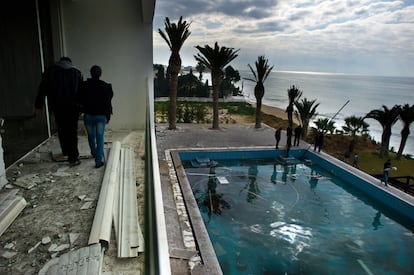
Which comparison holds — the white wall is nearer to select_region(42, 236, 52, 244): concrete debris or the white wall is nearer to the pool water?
the pool water

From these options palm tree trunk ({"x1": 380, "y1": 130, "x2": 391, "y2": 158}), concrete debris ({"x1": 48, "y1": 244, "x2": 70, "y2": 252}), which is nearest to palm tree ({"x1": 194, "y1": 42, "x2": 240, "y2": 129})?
palm tree trunk ({"x1": 380, "y1": 130, "x2": 391, "y2": 158})

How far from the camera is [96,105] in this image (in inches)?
132

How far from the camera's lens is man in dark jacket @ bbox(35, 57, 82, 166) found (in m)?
3.18

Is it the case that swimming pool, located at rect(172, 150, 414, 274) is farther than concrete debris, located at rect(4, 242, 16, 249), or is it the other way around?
swimming pool, located at rect(172, 150, 414, 274)

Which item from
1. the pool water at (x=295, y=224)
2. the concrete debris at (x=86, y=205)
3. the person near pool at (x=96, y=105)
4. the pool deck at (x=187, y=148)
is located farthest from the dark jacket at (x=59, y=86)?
the pool water at (x=295, y=224)

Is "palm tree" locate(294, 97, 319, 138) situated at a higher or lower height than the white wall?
lower

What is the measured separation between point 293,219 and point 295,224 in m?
0.24

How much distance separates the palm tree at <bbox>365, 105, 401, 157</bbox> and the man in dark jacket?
16.2 m

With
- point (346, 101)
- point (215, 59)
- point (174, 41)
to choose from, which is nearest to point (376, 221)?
point (215, 59)

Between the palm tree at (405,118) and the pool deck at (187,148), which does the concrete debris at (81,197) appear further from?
the palm tree at (405,118)

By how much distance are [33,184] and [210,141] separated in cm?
1074

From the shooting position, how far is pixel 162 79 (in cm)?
3750

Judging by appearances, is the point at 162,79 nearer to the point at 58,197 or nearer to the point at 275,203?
the point at 275,203

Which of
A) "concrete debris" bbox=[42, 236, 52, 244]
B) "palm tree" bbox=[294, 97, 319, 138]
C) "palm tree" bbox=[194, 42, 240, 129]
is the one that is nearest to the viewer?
"concrete debris" bbox=[42, 236, 52, 244]
